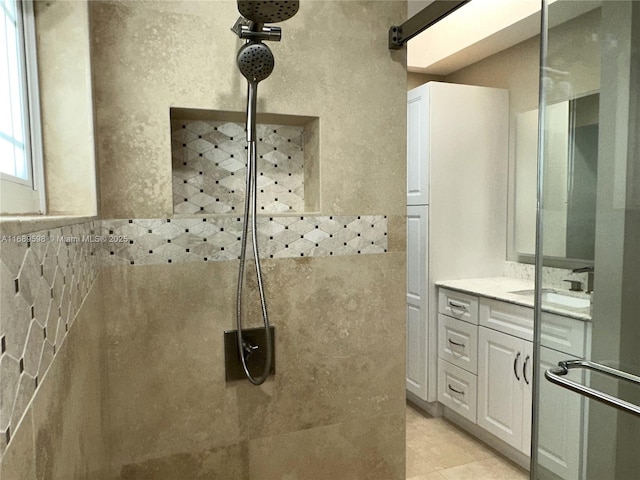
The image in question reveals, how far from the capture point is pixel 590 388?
4.46 feet

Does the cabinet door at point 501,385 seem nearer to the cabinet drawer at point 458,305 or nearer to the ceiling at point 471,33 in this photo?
the cabinet drawer at point 458,305

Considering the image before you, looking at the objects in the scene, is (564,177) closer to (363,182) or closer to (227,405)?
(363,182)

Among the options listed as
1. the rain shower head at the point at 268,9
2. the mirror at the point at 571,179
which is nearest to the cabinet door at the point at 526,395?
the mirror at the point at 571,179

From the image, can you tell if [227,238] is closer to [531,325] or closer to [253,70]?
[253,70]

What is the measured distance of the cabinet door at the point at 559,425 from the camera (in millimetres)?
1416

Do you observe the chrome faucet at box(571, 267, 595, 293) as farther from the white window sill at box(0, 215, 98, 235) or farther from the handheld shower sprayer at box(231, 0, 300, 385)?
the white window sill at box(0, 215, 98, 235)

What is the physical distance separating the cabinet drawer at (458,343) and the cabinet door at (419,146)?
782 millimetres

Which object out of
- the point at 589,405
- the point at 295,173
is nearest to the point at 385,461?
the point at 589,405

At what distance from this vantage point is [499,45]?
3002mm

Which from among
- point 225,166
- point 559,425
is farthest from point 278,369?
point 559,425

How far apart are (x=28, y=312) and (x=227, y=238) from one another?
1.13m

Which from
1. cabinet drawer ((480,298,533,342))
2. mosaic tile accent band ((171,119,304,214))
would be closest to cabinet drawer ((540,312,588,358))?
cabinet drawer ((480,298,533,342))

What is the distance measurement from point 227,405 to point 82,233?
2.99 ft

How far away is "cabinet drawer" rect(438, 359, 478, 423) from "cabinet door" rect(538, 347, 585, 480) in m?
1.17
